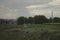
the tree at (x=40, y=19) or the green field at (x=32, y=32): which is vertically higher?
the tree at (x=40, y=19)

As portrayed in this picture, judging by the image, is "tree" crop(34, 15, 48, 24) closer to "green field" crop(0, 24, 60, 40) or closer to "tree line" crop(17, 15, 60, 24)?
"tree line" crop(17, 15, 60, 24)

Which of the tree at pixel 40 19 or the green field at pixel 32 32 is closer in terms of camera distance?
the green field at pixel 32 32

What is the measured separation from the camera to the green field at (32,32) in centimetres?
411

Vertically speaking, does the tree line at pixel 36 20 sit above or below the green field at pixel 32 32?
above

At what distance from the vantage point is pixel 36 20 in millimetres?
4480

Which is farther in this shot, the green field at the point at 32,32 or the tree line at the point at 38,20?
the tree line at the point at 38,20

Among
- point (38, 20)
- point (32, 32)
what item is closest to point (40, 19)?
point (38, 20)

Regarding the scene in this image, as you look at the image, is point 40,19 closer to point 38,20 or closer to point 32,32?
point 38,20

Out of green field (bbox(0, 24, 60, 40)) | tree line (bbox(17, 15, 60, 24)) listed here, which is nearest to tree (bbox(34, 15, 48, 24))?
tree line (bbox(17, 15, 60, 24))

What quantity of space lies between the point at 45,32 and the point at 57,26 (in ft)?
1.14

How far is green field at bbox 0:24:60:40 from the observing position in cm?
411

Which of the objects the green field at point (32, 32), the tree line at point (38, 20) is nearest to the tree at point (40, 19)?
the tree line at point (38, 20)

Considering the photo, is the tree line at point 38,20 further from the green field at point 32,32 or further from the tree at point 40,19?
the green field at point 32,32

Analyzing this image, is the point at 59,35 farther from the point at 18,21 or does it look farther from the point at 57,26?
the point at 18,21
